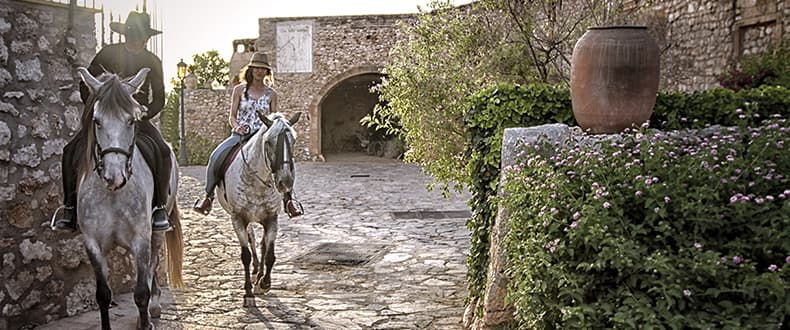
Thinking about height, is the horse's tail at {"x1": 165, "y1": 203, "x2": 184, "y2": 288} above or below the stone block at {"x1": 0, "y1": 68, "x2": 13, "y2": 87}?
below

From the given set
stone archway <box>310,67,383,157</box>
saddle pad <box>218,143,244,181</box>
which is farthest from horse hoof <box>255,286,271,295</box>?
stone archway <box>310,67,383,157</box>

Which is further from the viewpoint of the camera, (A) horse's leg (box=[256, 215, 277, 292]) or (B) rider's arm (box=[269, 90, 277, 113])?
(B) rider's arm (box=[269, 90, 277, 113])

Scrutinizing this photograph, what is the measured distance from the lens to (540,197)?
373 cm

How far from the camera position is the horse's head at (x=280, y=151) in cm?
535

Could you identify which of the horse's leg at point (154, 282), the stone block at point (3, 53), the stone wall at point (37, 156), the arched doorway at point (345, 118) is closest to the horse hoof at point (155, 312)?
the horse's leg at point (154, 282)

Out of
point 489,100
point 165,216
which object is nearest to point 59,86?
point 165,216

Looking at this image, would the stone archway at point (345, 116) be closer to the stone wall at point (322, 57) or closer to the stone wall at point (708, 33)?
the stone wall at point (322, 57)

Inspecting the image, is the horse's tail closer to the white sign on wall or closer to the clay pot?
the clay pot

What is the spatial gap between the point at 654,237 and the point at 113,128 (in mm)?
2930

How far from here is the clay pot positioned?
4.94 metres

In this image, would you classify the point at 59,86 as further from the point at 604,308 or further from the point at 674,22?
the point at 674,22

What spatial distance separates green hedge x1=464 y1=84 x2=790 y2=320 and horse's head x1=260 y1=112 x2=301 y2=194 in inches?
53.2

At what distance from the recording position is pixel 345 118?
2930 cm

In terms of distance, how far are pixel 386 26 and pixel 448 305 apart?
19191 millimetres
